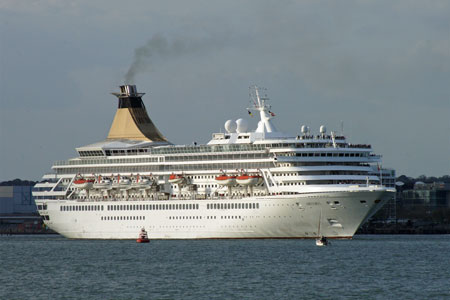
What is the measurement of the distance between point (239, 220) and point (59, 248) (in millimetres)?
14389

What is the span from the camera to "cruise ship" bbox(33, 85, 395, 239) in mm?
84250

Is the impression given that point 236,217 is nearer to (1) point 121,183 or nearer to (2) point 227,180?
(2) point 227,180

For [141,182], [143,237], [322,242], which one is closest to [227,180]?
[143,237]

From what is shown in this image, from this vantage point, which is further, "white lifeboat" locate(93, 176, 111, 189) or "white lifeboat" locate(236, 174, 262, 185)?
"white lifeboat" locate(93, 176, 111, 189)

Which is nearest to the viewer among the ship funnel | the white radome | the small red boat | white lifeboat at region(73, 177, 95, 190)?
the small red boat

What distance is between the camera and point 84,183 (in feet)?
318

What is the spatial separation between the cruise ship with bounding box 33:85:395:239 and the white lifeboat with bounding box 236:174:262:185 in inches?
3.9

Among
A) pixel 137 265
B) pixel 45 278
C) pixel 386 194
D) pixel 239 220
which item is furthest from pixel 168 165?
pixel 45 278

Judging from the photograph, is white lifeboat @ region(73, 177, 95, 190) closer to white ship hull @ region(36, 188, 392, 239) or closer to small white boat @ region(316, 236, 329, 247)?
white ship hull @ region(36, 188, 392, 239)

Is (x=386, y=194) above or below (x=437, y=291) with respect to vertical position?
above

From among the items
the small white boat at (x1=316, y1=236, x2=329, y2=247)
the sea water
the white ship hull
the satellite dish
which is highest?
the satellite dish

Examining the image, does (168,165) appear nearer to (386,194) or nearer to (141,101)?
(141,101)

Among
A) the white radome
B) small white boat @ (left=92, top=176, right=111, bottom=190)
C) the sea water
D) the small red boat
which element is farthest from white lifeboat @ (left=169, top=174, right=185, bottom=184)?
small white boat @ (left=92, top=176, right=111, bottom=190)

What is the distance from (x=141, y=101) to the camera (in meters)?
104
